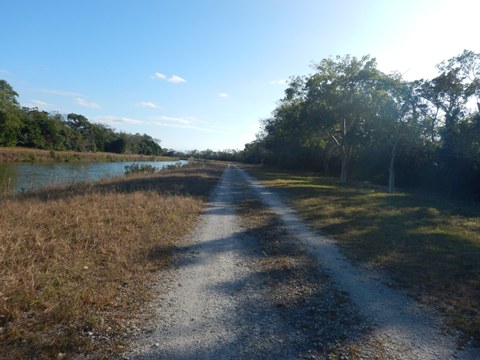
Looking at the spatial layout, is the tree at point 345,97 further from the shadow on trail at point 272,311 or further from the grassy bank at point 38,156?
the grassy bank at point 38,156

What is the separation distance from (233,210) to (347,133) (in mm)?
18141

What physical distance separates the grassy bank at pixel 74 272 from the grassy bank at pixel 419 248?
433 centimetres

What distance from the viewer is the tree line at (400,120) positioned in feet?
75.0

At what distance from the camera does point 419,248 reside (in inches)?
305

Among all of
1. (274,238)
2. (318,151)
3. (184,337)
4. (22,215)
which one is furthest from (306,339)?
(318,151)

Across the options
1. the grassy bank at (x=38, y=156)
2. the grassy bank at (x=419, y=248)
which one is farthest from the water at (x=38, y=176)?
the grassy bank at (x=38, y=156)

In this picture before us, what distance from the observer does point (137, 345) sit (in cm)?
344

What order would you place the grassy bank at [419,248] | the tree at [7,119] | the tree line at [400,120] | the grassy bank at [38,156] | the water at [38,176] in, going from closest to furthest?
the grassy bank at [419,248], the water at [38,176], the tree line at [400,120], the grassy bank at [38,156], the tree at [7,119]

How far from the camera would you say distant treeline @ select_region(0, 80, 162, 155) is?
58791 mm

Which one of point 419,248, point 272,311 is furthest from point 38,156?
point 272,311

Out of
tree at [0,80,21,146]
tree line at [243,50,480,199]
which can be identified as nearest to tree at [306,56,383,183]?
tree line at [243,50,480,199]

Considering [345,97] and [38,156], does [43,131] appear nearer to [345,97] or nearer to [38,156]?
[38,156]

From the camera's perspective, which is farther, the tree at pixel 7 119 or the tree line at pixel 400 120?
the tree at pixel 7 119

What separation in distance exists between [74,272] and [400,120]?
22729 millimetres
